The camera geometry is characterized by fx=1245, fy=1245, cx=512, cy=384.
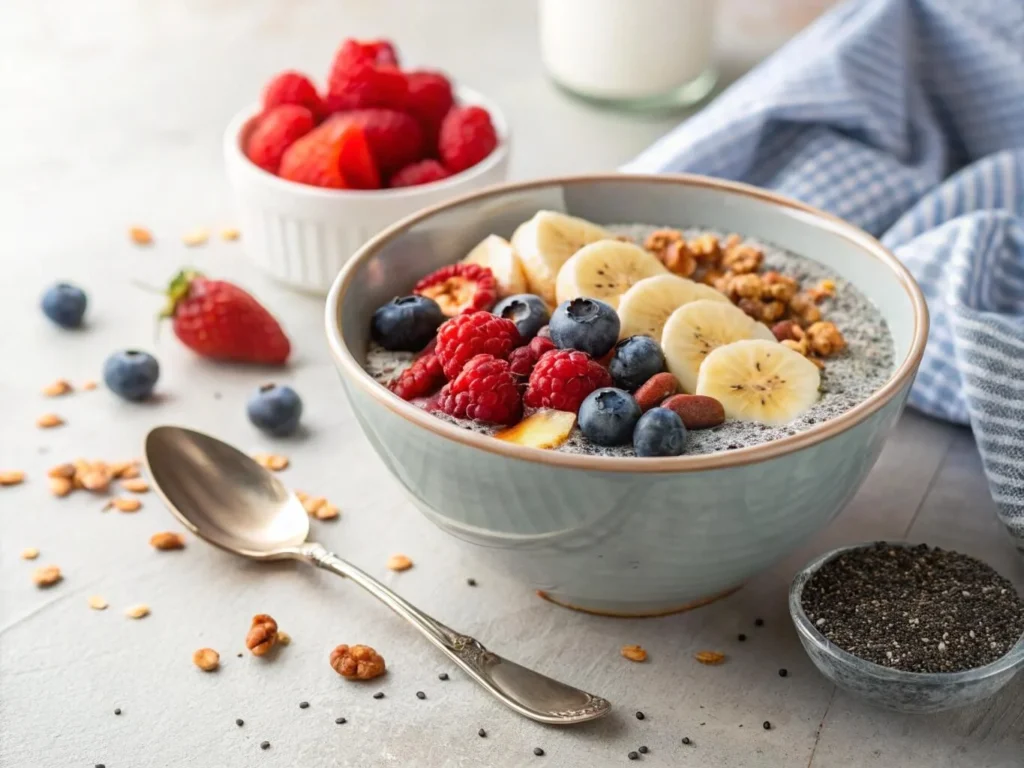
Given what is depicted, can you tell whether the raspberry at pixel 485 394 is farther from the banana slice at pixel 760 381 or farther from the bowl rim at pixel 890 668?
the bowl rim at pixel 890 668

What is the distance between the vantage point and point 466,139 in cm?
165

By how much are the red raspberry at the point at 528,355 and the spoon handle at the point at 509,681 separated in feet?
0.76

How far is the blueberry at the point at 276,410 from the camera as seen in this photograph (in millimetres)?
1371

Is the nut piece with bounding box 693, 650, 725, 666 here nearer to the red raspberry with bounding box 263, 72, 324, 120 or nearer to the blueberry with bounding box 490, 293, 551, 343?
the blueberry with bounding box 490, 293, 551, 343

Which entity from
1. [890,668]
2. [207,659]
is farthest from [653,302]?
[207,659]

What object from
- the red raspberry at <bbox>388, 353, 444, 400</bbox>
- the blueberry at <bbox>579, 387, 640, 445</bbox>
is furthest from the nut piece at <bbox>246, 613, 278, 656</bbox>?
the blueberry at <bbox>579, 387, 640, 445</bbox>

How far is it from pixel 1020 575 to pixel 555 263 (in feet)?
1.77

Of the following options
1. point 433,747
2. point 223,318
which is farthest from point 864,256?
point 223,318

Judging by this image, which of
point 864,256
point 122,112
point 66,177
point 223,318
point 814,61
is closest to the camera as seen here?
point 864,256

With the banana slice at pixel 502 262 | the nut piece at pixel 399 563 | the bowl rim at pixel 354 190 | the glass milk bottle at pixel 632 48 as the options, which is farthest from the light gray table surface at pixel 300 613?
the glass milk bottle at pixel 632 48

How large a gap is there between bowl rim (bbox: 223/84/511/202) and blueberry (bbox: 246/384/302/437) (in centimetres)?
31

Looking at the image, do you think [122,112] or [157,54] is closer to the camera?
[122,112]

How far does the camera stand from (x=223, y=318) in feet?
4.86

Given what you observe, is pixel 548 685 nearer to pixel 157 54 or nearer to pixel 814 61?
pixel 814 61
